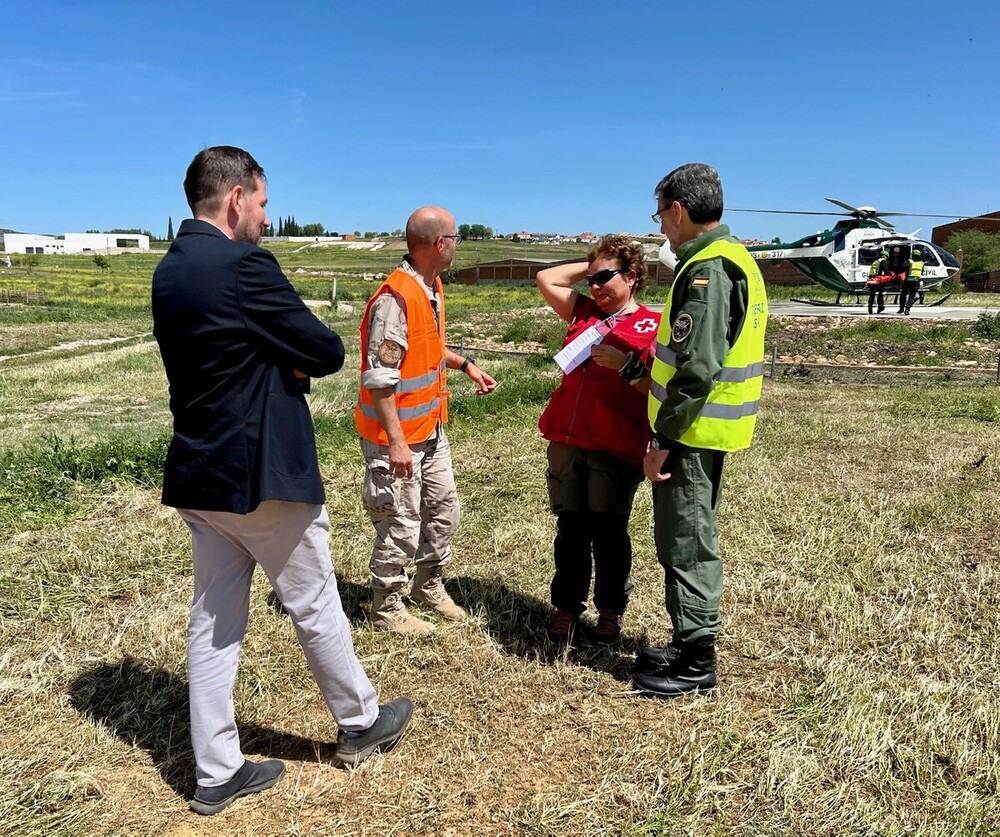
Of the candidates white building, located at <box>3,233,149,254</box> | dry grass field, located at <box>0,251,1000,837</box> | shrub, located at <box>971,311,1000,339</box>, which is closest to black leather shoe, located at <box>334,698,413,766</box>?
dry grass field, located at <box>0,251,1000,837</box>

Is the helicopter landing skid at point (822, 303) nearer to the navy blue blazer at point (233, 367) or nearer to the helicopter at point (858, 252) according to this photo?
the helicopter at point (858, 252)

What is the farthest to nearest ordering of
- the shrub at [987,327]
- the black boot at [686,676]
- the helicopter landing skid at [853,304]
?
1. the helicopter landing skid at [853,304]
2. the shrub at [987,327]
3. the black boot at [686,676]

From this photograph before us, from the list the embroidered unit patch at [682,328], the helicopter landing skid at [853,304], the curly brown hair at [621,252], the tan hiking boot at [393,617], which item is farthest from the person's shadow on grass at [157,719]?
the helicopter landing skid at [853,304]

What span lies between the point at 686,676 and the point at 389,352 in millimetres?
1985

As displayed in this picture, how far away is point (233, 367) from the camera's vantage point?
2.38 meters

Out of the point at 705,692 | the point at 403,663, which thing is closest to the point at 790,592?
the point at 705,692

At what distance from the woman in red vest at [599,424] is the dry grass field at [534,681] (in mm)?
353

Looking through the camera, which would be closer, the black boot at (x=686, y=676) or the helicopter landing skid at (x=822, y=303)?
the black boot at (x=686, y=676)

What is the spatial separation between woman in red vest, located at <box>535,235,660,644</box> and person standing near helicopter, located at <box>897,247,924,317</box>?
25.2m

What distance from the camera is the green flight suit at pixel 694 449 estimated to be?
114 inches

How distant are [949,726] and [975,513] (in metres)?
3.07

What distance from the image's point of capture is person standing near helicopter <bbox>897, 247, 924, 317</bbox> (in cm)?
2536

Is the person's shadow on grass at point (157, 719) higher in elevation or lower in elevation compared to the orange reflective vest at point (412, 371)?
lower

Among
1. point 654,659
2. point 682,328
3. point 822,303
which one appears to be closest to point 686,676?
point 654,659
